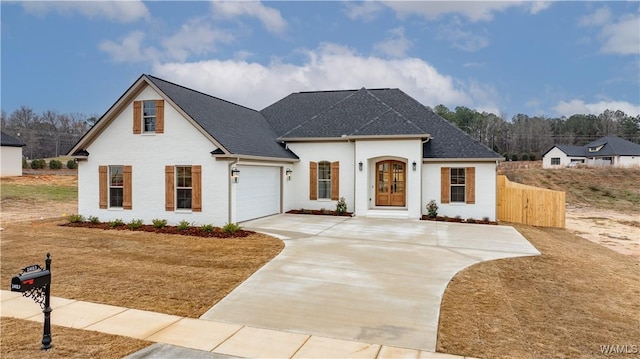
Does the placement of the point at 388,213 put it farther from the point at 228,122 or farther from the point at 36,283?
the point at 36,283

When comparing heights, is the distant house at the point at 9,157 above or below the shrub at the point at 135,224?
above

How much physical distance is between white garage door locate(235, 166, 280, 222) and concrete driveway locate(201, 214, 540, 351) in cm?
180

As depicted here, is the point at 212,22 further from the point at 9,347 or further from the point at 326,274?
the point at 9,347

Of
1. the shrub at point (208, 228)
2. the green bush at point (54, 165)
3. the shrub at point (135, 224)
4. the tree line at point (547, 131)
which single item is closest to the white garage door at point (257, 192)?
the shrub at point (208, 228)

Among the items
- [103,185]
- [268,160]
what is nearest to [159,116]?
[103,185]

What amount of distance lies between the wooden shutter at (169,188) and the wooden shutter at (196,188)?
2.86ft

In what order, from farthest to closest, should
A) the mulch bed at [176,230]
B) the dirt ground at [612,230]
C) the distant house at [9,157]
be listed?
1. the distant house at [9,157]
2. the dirt ground at [612,230]
3. the mulch bed at [176,230]

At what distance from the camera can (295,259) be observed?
9078mm

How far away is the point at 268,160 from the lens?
640 inches

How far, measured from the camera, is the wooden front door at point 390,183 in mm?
17875

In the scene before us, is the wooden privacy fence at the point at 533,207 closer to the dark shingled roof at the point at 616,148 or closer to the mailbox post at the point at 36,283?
the mailbox post at the point at 36,283

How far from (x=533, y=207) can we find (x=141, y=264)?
16.2m

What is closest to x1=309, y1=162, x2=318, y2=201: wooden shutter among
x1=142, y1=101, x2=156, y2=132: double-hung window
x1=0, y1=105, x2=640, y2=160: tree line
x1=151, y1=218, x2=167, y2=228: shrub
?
x1=151, y1=218, x2=167, y2=228: shrub

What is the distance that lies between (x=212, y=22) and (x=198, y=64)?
32.4 ft
